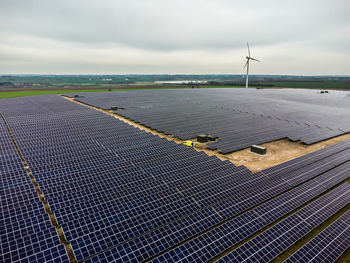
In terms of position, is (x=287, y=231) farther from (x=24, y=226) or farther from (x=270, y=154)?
(x=24, y=226)

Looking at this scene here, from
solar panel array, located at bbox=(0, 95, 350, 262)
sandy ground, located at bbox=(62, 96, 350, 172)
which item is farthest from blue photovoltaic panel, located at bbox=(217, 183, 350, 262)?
sandy ground, located at bbox=(62, 96, 350, 172)

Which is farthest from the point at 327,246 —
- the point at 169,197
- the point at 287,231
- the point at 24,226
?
the point at 24,226

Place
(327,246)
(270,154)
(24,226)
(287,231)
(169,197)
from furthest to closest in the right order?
(270,154) < (169,197) < (287,231) < (327,246) < (24,226)

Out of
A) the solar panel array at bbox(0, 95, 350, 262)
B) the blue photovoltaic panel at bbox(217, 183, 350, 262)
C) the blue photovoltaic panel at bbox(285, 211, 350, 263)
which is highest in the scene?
the solar panel array at bbox(0, 95, 350, 262)

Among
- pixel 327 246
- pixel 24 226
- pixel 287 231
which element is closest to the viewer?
pixel 24 226

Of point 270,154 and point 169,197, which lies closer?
point 169,197

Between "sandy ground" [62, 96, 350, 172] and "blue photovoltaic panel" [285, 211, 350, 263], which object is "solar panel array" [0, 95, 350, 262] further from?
"sandy ground" [62, 96, 350, 172]
